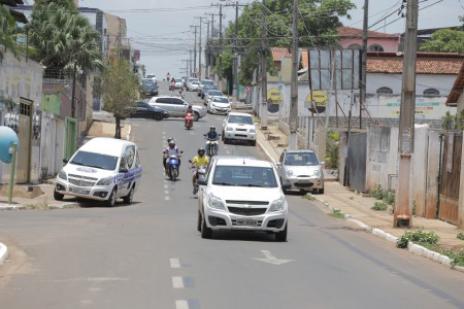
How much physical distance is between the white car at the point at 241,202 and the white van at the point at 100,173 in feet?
30.5

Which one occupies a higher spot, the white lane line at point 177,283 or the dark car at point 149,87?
the dark car at point 149,87

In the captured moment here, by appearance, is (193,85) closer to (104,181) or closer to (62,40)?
(62,40)

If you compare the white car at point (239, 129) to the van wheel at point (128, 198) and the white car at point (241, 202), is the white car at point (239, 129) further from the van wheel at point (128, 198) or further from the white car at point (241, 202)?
the white car at point (241, 202)

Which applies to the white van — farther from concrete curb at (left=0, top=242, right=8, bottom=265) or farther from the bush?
concrete curb at (left=0, top=242, right=8, bottom=265)

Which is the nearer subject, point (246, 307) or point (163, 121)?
point (246, 307)

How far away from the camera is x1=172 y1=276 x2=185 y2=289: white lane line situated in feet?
41.8

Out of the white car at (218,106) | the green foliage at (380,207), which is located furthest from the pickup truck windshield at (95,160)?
the white car at (218,106)

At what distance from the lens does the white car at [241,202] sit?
19062 mm

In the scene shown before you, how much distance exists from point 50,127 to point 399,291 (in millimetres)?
29244

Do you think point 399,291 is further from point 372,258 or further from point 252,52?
point 252,52

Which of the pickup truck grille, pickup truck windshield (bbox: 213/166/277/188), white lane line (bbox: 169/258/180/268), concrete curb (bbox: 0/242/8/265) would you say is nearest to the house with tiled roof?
pickup truck windshield (bbox: 213/166/277/188)

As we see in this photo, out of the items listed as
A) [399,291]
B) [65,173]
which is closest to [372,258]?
[399,291]

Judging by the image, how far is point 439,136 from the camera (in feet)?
89.7

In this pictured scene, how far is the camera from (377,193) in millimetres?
36312
